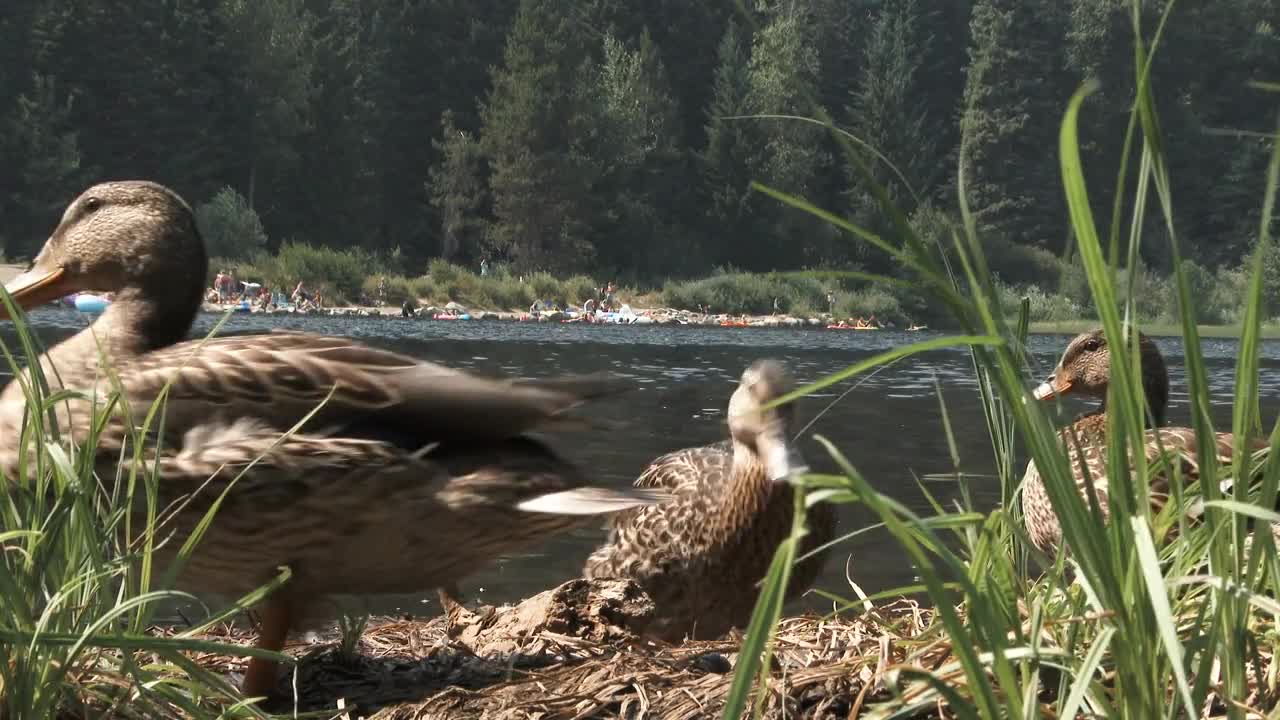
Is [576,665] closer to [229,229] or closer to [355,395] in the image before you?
[355,395]

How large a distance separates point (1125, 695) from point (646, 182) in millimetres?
73456

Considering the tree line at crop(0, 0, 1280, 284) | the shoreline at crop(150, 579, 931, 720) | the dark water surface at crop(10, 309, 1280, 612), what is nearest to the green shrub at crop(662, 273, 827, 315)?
the tree line at crop(0, 0, 1280, 284)

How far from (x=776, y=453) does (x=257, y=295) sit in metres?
44.8

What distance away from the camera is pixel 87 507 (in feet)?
6.15

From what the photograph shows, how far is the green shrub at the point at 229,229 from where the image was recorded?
164 feet

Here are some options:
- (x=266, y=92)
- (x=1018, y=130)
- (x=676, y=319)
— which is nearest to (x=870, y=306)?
(x=676, y=319)

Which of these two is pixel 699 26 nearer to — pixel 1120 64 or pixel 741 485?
pixel 1120 64

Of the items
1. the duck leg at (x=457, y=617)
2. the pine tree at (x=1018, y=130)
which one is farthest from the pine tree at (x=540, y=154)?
the duck leg at (x=457, y=617)

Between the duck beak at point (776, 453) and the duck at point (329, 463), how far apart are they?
1.36 m

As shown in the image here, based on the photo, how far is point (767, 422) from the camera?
400 centimetres

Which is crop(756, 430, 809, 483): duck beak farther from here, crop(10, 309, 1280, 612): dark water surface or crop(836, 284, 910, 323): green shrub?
crop(836, 284, 910, 323): green shrub

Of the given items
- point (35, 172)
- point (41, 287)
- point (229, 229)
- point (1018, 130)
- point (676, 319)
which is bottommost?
point (676, 319)

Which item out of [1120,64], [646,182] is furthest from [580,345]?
[1120,64]

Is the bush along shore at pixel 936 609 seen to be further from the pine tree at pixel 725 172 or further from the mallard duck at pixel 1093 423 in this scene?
the pine tree at pixel 725 172
